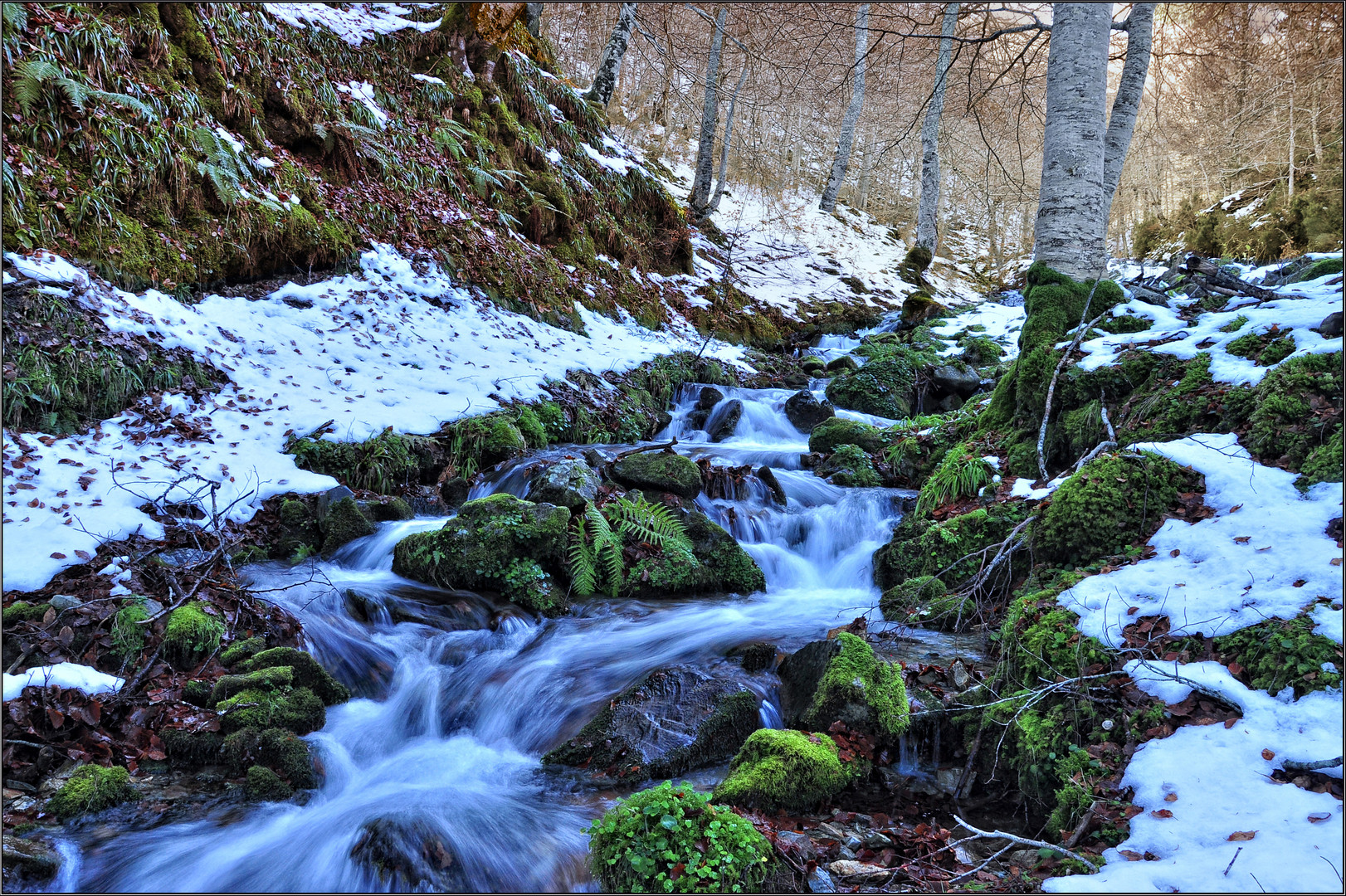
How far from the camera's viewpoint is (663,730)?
3520 mm

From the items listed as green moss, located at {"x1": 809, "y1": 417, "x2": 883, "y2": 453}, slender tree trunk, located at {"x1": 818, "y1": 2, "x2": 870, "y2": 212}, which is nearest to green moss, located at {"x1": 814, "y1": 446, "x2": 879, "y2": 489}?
green moss, located at {"x1": 809, "y1": 417, "x2": 883, "y2": 453}

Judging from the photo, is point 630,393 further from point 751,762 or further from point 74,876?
point 74,876

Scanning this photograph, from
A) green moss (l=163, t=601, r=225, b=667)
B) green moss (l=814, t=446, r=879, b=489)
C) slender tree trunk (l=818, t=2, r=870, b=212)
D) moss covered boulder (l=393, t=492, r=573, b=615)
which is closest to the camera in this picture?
green moss (l=163, t=601, r=225, b=667)

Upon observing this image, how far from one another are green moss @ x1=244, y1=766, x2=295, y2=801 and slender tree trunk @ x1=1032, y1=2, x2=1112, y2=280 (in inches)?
274

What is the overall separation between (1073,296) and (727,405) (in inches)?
186

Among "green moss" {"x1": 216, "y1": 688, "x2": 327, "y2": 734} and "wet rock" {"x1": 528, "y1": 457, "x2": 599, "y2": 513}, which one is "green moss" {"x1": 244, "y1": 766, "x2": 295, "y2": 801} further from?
"wet rock" {"x1": 528, "y1": 457, "x2": 599, "y2": 513}

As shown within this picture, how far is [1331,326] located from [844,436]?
170 inches

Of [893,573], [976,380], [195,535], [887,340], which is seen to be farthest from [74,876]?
[887,340]

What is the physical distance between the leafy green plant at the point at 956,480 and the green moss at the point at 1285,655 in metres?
2.56

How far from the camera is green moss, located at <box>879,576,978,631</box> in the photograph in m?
4.38

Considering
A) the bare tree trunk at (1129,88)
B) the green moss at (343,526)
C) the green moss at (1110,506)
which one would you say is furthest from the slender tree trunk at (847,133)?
the green moss at (343,526)

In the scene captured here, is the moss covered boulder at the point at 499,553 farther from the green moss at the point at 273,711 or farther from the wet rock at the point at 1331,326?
the wet rock at the point at 1331,326

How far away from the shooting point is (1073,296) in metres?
5.97

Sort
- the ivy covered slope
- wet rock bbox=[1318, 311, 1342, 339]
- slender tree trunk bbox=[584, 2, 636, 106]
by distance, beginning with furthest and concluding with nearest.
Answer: slender tree trunk bbox=[584, 2, 636, 106] < the ivy covered slope < wet rock bbox=[1318, 311, 1342, 339]
